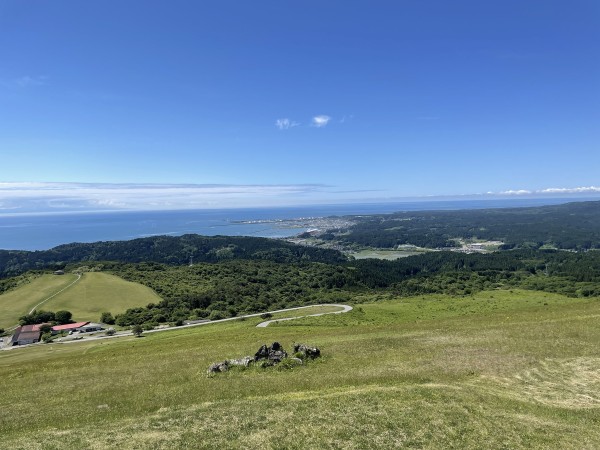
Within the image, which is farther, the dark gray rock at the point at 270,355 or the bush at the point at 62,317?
the bush at the point at 62,317

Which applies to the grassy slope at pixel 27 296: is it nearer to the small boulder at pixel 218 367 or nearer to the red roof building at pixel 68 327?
the red roof building at pixel 68 327

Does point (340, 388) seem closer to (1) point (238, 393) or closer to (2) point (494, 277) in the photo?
(1) point (238, 393)

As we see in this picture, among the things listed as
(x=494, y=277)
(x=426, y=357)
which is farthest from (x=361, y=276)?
(x=426, y=357)

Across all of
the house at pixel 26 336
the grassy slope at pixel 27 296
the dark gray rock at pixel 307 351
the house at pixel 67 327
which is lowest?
the house at pixel 67 327

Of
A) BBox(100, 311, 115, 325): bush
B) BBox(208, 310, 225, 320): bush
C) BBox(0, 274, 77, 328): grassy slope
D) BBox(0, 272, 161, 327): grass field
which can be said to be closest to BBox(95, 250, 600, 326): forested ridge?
BBox(208, 310, 225, 320): bush

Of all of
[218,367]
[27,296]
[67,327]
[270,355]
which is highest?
[270,355]

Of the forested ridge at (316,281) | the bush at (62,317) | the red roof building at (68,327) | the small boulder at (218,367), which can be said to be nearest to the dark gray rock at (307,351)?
the small boulder at (218,367)

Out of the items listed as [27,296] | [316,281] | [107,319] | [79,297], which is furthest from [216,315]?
[27,296]

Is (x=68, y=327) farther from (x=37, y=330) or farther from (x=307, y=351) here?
(x=307, y=351)
